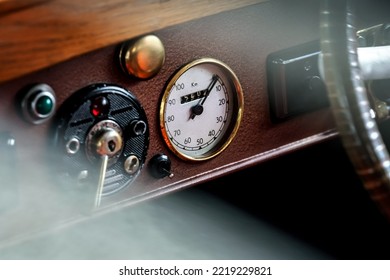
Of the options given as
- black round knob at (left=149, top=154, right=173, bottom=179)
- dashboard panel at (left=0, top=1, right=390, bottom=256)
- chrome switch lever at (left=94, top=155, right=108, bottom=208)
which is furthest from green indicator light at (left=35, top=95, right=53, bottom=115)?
black round knob at (left=149, top=154, right=173, bottom=179)

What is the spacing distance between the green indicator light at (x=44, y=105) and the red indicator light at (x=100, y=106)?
8 centimetres

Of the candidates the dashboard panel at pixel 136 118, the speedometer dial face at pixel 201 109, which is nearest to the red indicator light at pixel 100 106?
the dashboard panel at pixel 136 118

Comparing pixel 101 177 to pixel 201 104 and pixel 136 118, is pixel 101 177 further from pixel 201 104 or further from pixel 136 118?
pixel 201 104

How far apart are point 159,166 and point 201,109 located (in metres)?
0.12

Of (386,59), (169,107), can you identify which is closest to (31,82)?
(169,107)

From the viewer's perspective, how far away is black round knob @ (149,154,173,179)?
1298 mm

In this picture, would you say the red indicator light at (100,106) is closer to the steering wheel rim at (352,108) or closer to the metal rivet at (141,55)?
the metal rivet at (141,55)

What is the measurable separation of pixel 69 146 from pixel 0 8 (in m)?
0.27

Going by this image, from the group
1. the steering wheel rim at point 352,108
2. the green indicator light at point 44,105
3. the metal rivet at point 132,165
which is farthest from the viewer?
the metal rivet at point 132,165

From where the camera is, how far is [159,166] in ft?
4.25

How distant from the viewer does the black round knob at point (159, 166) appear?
4.26ft

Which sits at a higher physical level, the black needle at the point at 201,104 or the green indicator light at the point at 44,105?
the black needle at the point at 201,104

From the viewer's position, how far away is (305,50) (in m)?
1.42

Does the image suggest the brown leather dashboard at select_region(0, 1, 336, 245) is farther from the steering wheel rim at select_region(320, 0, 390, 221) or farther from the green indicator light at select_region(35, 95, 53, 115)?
the steering wheel rim at select_region(320, 0, 390, 221)
